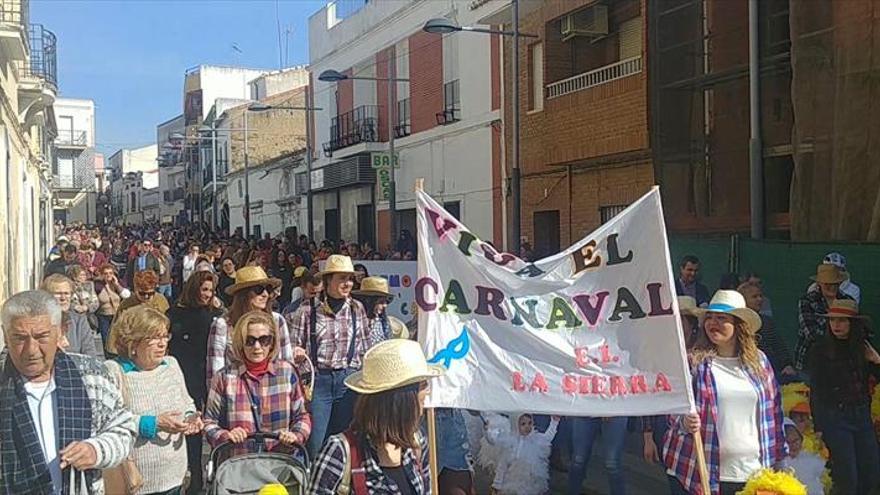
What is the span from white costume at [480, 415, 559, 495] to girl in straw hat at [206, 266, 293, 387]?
1.85 meters

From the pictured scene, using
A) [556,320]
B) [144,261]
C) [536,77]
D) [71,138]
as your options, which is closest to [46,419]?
[556,320]

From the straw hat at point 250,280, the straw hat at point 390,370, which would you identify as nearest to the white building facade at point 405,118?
the straw hat at point 250,280

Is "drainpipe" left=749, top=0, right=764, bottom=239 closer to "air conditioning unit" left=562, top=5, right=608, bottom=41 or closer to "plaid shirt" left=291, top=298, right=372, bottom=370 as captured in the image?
"air conditioning unit" left=562, top=5, right=608, bottom=41

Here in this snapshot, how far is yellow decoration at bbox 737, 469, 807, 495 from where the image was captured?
160 inches

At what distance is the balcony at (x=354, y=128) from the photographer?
2645 centimetres

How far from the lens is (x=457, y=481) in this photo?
4.39 metres

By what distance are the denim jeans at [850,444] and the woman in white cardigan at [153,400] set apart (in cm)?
390

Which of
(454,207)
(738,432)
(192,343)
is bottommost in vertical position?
(738,432)

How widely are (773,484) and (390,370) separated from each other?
1.92 meters

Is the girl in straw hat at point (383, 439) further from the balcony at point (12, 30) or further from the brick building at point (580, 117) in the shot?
the balcony at point (12, 30)

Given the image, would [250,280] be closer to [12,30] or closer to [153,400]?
[153,400]

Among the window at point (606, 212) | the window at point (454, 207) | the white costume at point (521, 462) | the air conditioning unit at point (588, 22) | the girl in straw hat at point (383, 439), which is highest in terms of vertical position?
the air conditioning unit at point (588, 22)

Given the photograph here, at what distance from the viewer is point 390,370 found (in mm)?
3500

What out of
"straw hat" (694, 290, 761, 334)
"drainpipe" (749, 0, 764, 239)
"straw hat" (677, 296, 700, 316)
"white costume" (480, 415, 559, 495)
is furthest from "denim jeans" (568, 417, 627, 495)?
"drainpipe" (749, 0, 764, 239)
